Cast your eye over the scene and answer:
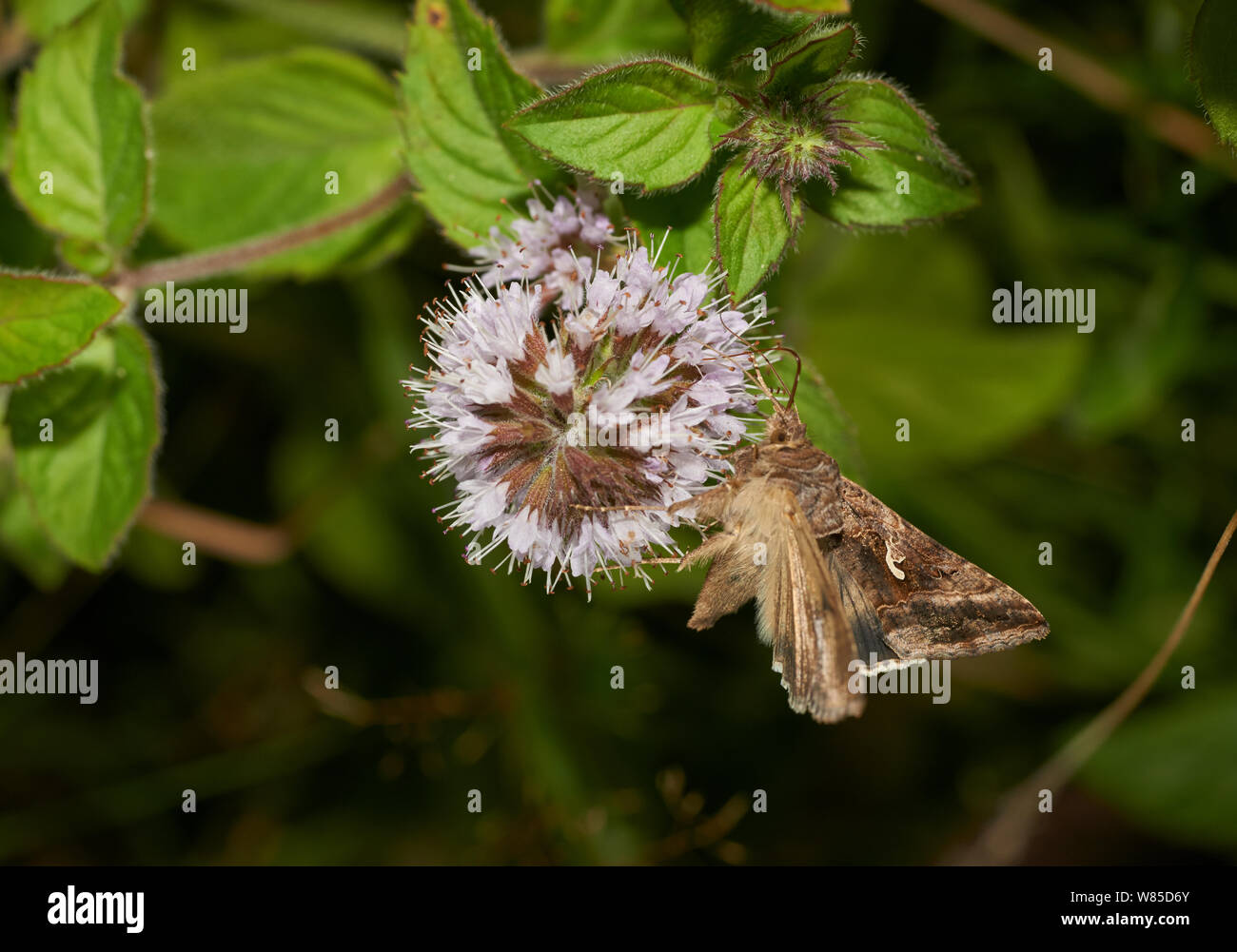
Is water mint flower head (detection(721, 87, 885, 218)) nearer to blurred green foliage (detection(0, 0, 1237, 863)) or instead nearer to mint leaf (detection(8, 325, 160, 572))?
mint leaf (detection(8, 325, 160, 572))

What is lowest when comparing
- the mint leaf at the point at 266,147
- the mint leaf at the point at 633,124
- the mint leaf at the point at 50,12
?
the mint leaf at the point at 633,124

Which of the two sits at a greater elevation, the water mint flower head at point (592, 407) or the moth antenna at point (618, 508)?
the water mint flower head at point (592, 407)

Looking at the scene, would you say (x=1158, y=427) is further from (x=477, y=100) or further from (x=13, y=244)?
(x=13, y=244)

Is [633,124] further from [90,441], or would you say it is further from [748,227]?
[90,441]

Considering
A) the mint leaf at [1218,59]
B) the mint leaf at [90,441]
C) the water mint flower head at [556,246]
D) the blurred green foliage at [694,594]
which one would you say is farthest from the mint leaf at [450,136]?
the mint leaf at [1218,59]

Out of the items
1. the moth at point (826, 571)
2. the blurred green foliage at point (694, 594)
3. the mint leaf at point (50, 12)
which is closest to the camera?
the moth at point (826, 571)

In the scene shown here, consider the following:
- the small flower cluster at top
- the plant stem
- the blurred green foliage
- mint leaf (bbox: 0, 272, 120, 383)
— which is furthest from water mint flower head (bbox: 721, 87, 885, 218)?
the blurred green foliage

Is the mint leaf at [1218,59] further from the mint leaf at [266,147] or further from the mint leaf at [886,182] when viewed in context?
the mint leaf at [266,147]

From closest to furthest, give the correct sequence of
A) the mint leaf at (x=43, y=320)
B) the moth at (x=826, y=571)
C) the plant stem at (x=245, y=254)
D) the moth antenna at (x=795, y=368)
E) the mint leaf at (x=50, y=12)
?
the moth at (x=826, y=571)
the moth antenna at (x=795, y=368)
the mint leaf at (x=43, y=320)
the plant stem at (x=245, y=254)
the mint leaf at (x=50, y=12)
